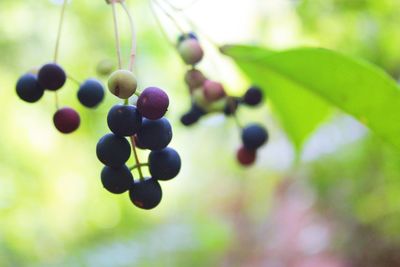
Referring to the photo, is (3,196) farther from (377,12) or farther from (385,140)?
(385,140)

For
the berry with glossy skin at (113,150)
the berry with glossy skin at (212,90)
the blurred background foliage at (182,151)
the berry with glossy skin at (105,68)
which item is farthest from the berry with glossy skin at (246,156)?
the blurred background foliage at (182,151)

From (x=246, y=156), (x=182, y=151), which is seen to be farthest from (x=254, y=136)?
(x=182, y=151)

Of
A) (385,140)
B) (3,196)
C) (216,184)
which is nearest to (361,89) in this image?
(385,140)

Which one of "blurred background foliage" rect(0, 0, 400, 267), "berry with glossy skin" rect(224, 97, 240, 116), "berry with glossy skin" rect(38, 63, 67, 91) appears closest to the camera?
"berry with glossy skin" rect(38, 63, 67, 91)

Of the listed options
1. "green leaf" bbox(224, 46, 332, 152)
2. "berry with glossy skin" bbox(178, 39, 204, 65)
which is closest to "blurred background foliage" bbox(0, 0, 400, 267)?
"green leaf" bbox(224, 46, 332, 152)

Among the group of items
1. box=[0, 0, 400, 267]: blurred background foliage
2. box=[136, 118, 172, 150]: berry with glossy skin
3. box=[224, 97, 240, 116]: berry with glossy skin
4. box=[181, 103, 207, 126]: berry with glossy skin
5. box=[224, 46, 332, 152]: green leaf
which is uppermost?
box=[0, 0, 400, 267]: blurred background foliage

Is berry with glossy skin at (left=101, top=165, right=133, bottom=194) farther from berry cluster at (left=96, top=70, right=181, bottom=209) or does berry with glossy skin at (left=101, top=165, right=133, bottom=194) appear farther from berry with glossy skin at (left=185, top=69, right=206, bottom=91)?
berry with glossy skin at (left=185, top=69, right=206, bottom=91)
